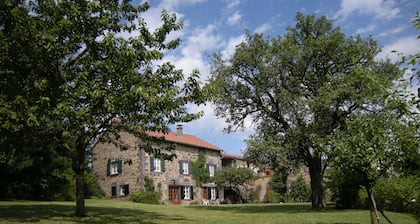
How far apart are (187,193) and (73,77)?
27.3 meters

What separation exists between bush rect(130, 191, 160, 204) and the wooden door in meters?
3.40

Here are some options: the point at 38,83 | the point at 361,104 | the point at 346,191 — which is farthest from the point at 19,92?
the point at 346,191

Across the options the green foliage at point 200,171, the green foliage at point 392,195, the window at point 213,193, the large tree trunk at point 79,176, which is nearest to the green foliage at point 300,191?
the window at point 213,193

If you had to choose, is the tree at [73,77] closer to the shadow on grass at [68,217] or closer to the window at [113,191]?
the shadow on grass at [68,217]

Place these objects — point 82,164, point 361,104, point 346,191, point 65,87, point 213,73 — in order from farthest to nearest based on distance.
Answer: point 213,73
point 346,191
point 361,104
point 82,164
point 65,87

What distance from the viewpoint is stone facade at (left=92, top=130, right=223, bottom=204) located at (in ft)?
109

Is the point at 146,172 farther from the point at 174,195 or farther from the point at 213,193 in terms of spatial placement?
the point at 213,193

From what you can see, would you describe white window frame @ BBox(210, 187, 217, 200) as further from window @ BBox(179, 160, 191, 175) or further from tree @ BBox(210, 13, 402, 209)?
tree @ BBox(210, 13, 402, 209)

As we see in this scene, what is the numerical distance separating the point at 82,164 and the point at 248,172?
25.5 m

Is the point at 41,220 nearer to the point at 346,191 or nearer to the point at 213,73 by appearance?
the point at 213,73

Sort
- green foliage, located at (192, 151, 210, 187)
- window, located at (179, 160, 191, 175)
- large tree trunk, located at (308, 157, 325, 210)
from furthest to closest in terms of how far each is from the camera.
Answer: green foliage, located at (192, 151, 210, 187), window, located at (179, 160, 191, 175), large tree trunk, located at (308, 157, 325, 210)

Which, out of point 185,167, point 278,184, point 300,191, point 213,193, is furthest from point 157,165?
point 300,191

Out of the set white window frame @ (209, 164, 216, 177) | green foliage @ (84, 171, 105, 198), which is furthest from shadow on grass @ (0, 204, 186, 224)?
white window frame @ (209, 164, 216, 177)

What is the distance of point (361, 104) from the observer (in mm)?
20297
